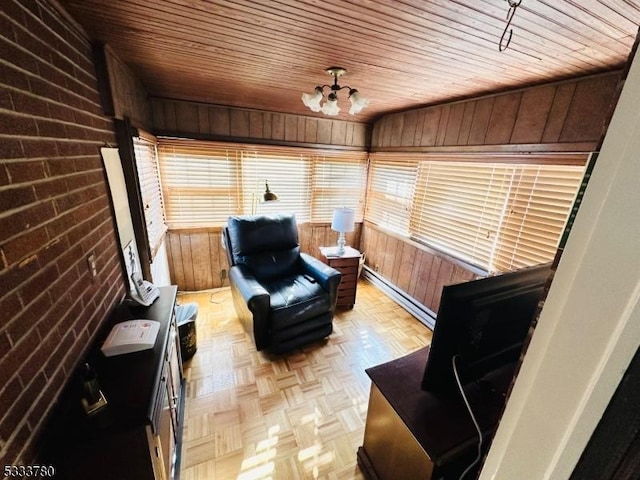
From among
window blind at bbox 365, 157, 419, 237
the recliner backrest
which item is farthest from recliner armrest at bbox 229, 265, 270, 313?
window blind at bbox 365, 157, 419, 237

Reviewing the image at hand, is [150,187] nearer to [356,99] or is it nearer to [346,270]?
[356,99]

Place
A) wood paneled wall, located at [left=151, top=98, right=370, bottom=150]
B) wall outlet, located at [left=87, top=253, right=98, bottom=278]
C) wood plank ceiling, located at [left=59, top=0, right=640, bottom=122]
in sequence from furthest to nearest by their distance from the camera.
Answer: wood paneled wall, located at [left=151, top=98, right=370, bottom=150]
wall outlet, located at [left=87, top=253, right=98, bottom=278]
wood plank ceiling, located at [left=59, top=0, right=640, bottom=122]

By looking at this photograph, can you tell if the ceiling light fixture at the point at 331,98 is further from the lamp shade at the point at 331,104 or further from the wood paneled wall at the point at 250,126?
the wood paneled wall at the point at 250,126

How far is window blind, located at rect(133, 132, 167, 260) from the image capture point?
2060 millimetres

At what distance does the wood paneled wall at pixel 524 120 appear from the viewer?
5.15 feet

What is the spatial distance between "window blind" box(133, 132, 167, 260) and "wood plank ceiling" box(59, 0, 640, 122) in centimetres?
53

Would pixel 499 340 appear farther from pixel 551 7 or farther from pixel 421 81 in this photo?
pixel 421 81

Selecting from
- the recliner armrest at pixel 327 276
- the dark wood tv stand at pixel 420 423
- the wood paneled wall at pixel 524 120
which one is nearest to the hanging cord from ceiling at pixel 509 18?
the wood paneled wall at pixel 524 120

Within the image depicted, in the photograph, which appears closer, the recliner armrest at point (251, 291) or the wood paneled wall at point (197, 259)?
the recliner armrest at point (251, 291)

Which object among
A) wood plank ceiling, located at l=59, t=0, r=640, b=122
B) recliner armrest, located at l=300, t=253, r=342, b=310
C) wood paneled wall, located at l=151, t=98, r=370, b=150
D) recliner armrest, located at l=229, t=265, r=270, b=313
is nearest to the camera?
wood plank ceiling, located at l=59, t=0, r=640, b=122

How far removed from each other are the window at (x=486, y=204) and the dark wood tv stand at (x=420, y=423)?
100cm

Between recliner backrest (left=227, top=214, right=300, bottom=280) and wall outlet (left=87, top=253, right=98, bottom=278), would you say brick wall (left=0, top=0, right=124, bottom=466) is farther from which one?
recliner backrest (left=227, top=214, right=300, bottom=280)

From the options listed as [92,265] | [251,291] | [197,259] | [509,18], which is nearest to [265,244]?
[251,291]

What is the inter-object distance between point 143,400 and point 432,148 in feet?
9.15
